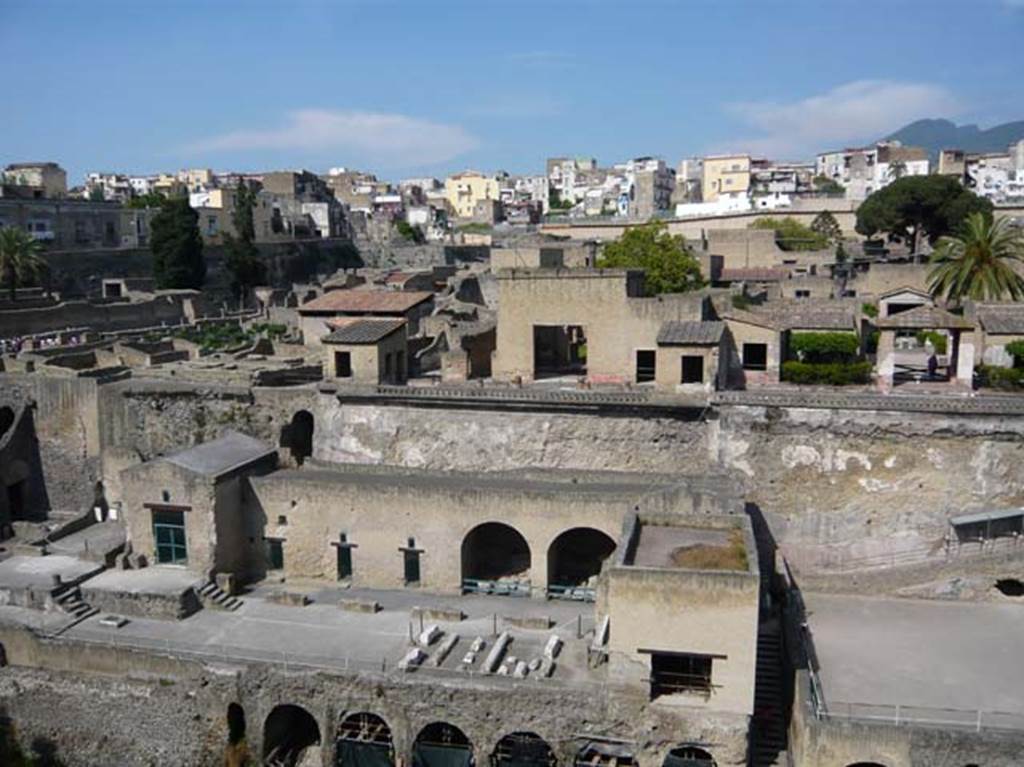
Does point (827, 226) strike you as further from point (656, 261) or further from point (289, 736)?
point (289, 736)

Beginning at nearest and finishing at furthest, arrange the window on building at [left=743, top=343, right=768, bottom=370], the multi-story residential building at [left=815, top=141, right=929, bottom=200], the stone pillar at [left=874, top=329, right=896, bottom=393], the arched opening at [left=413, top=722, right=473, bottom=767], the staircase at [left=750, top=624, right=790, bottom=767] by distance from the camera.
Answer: the staircase at [left=750, top=624, right=790, bottom=767] → the arched opening at [left=413, top=722, right=473, bottom=767] → the stone pillar at [left=874, top=329, right=896, bottom=393] → the window on building at [left=743, top=343, right=768, bottom=370] → the multi-story residential building at [left=815, top=141, right=929, bottom=200]

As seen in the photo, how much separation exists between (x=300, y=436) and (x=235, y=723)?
11174 millimetres

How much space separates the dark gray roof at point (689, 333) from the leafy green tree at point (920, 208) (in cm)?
3598

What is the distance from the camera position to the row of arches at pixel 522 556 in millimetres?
26266

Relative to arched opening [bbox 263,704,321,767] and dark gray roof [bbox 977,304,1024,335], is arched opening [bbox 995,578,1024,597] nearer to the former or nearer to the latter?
dark gray roof [bbox 977,304,1024,335]

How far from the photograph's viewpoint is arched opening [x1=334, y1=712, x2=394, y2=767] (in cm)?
2161

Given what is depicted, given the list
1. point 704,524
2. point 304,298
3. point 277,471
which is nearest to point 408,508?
point 277,471

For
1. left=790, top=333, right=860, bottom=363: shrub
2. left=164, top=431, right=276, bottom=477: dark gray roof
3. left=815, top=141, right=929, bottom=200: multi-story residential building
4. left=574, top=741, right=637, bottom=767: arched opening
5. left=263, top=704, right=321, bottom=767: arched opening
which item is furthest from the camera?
left=815, top=141, right=929, bottom=200: multi-story residential building

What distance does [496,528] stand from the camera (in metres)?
28.1

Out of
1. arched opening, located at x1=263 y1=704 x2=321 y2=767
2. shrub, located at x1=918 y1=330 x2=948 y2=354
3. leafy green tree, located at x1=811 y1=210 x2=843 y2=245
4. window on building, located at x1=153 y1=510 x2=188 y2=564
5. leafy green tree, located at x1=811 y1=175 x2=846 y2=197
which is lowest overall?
arched opening, located at x1=263 y1=704 x2=321 y2=767

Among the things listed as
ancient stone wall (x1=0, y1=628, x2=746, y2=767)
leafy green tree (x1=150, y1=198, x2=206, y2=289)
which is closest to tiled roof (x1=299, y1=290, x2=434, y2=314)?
ancient stone wall (x1=0, y1=628, x2=746, y2=767)

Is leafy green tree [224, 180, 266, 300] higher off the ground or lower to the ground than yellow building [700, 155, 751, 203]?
lower

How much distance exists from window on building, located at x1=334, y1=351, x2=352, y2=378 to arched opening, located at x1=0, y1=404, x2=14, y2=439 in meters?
13.5

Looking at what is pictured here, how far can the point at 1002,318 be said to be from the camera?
33.1 metres
